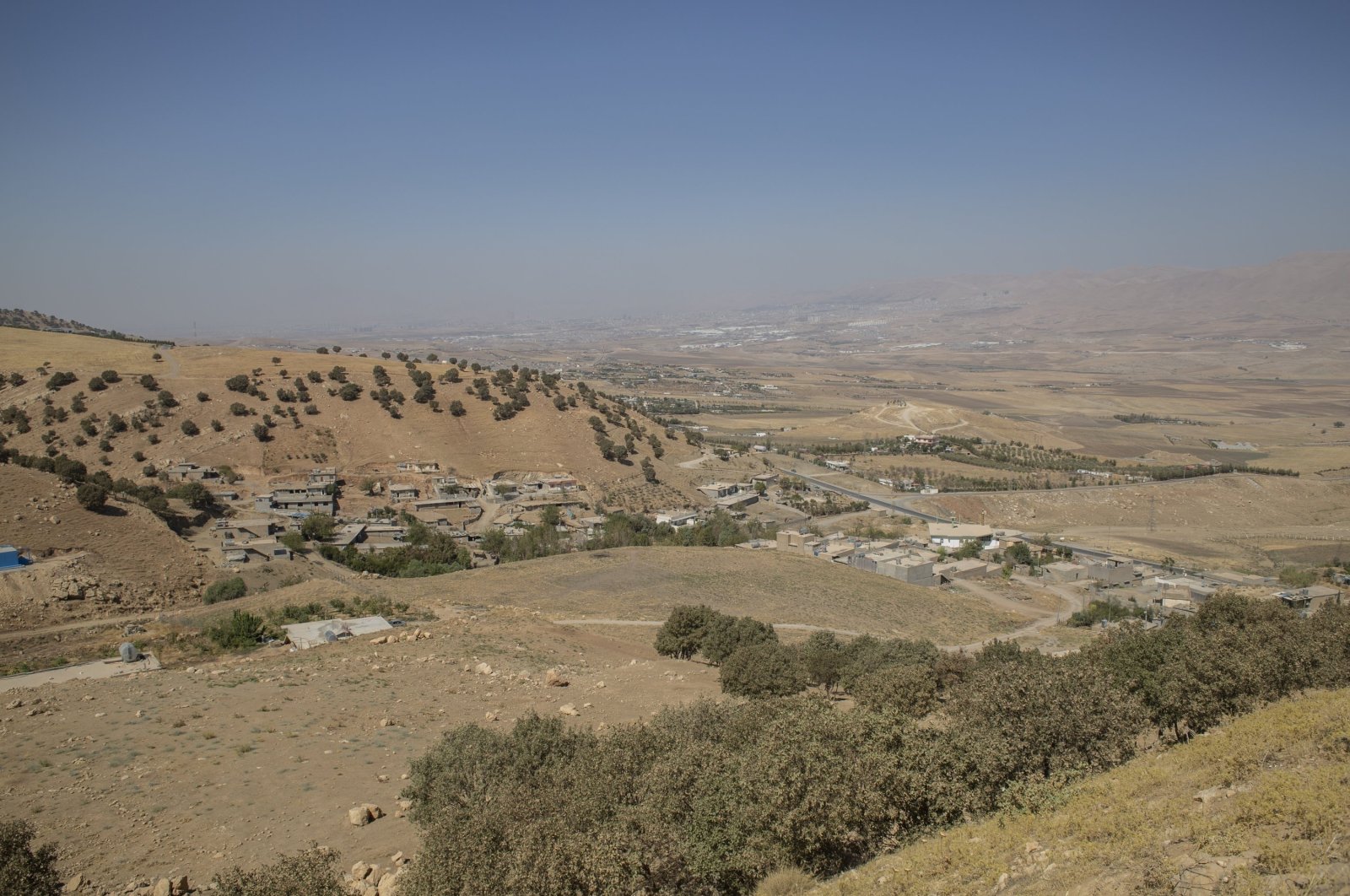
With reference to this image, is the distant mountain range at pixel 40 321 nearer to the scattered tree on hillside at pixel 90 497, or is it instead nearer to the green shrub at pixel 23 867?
the scattered tree on hillside at pixel 90 497

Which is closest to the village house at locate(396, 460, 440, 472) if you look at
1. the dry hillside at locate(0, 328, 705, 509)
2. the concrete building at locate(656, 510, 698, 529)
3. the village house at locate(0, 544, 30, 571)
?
the dry hillside at locate(0, 328, 705, 509)

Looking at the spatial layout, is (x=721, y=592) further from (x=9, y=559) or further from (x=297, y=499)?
(x=297, y=499)

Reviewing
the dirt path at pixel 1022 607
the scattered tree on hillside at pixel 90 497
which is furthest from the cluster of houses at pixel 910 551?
the scattered tree on hillside at pixel 90 497

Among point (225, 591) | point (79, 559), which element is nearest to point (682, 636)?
point (225, 591)

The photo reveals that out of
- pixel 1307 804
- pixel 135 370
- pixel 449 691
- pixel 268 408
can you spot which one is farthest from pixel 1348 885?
pixel 135 370

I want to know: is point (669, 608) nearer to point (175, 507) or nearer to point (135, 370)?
point (175, 507)

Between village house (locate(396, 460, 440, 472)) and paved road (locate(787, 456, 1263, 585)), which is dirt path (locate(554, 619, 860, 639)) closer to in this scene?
paved road (locate(787, 456, 1263, 585))

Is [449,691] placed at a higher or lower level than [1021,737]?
lower
